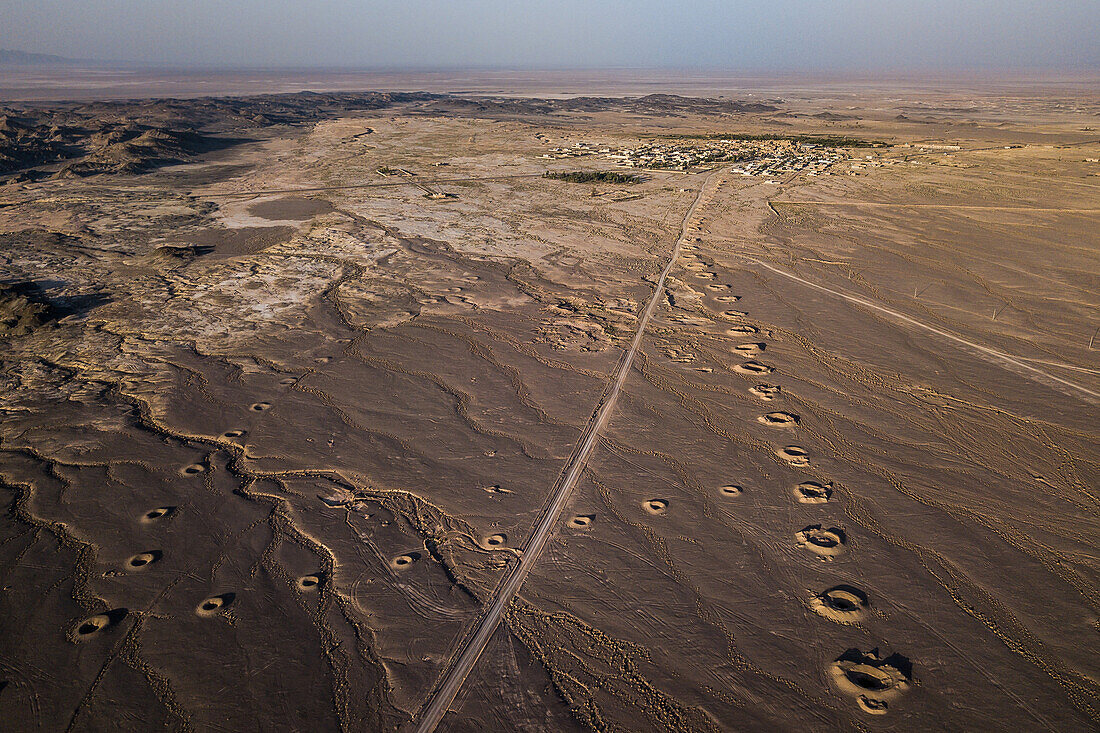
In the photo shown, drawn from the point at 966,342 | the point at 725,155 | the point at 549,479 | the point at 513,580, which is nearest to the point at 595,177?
the point at 725,155

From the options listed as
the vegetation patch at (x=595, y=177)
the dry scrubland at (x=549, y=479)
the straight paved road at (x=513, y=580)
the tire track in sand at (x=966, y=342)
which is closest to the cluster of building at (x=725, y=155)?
the vegetation patch at (x=595, y=177)

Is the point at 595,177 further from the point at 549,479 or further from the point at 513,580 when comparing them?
the point at 513,580

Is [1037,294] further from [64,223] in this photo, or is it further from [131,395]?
[64,223]

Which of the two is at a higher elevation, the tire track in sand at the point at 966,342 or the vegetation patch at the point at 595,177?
the vegetation patch at the point at 595,177

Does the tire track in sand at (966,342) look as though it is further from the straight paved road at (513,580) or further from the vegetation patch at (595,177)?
the vegetation patch at (595,177)

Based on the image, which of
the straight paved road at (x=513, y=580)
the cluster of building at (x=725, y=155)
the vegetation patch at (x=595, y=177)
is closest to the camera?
the straight paved road at (x=513, y=580)

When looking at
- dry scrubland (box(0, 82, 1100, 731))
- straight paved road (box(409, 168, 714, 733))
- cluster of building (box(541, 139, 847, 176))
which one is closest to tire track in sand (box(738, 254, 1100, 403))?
dry scrubland (box(0, 82, 1100, 731))
